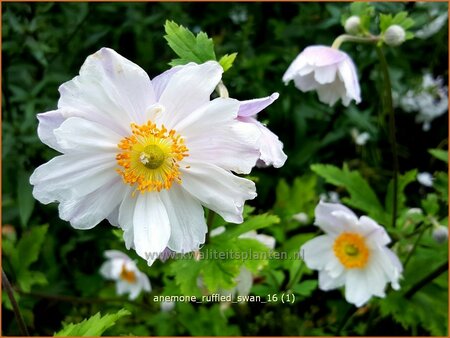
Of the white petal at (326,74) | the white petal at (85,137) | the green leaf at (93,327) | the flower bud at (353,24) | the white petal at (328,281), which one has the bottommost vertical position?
the white petal at (328,281)

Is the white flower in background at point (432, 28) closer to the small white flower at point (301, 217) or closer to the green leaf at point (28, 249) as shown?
the small white flower at point (301, 217)

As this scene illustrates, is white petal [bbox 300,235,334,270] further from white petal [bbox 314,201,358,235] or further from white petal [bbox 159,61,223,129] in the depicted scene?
white petal [bbox 159,61,223,129]

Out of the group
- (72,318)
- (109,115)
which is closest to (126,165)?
(109,115)

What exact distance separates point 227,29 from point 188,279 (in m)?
1.66

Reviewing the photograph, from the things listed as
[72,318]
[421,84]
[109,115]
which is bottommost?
[72,318]

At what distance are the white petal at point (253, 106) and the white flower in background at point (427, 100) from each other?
7.02ft

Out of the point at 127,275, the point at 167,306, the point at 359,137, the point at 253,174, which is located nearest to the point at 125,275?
the point at 127,275

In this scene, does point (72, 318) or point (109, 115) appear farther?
point (72, 318)

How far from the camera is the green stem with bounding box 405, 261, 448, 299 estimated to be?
1818 mm

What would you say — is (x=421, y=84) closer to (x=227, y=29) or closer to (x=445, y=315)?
(x=227, y=29)

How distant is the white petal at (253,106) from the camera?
116 cm

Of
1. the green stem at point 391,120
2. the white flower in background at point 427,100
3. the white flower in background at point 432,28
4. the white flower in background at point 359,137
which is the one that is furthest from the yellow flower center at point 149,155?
the white flower in background at point 427,100

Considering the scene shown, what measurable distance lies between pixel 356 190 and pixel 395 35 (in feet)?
1.82

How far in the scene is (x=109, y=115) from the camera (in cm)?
118
